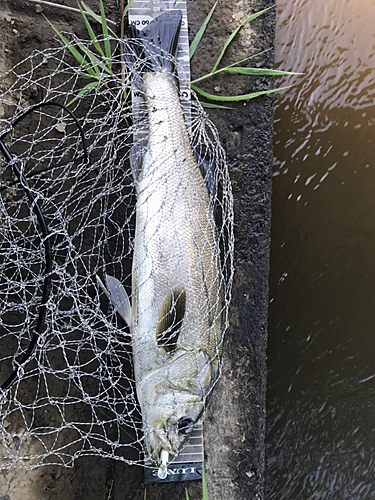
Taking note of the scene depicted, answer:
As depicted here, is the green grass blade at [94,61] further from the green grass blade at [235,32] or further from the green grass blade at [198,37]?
the green grass blade at [235,32]

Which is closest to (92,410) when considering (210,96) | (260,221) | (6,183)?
(6,183)

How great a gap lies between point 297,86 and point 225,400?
1919mm

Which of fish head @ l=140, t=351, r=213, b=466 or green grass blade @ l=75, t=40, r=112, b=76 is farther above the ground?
green grass blade @ l=75, t=40, r=112, b=76

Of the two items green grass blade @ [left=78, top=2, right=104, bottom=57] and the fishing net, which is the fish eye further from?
green grass blade @ [left=78, top=2, right=104, bottom=57]

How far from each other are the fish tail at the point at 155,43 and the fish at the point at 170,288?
0.41 ft

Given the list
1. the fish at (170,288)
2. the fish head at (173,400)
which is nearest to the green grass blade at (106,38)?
the fish at (170,288)

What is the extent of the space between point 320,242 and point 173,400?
1.36 metres

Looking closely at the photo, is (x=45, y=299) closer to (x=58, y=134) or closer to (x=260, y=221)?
(x=58, y=134)

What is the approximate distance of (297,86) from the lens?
218 centimetres

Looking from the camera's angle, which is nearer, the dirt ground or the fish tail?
the fish tail

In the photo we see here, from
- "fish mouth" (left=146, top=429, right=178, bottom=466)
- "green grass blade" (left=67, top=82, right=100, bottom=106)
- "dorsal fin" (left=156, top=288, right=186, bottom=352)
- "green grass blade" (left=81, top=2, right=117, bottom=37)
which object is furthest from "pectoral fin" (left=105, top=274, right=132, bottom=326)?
"green grass blade" (left=81, top=2, right=117, bottom=37)

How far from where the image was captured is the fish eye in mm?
1558

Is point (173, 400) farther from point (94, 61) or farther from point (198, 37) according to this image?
point (198, 37)

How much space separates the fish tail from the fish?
0.41ft
